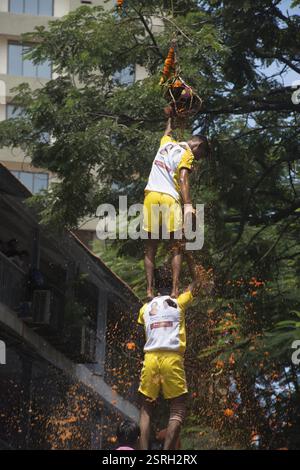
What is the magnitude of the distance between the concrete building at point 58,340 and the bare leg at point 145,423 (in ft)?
25.6

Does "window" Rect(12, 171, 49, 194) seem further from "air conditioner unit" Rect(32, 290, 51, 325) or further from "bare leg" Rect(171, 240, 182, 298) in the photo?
"bare leg" Rect(171, 240, 182, 298)

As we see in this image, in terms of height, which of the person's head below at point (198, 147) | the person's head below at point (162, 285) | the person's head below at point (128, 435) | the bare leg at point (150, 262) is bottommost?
the person's head below at point (128, 435)

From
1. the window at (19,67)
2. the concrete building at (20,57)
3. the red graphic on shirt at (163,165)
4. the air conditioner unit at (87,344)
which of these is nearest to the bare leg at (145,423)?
the red graphic on shirt at (163,165)

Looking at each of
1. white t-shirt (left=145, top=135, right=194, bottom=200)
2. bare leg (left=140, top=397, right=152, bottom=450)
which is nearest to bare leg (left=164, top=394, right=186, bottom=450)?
bare leg (left=140, top=397, right=152, bottom=450)

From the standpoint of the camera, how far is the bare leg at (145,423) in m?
10.6

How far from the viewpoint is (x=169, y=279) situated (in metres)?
12.5

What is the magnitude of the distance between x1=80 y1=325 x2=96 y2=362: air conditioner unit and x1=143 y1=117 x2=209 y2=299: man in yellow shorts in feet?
38.4

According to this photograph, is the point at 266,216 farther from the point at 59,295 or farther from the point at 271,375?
the point at 59,295

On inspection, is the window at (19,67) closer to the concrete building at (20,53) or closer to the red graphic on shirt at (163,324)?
the concrete building at (20,53)

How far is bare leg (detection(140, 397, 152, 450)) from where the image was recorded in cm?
1062

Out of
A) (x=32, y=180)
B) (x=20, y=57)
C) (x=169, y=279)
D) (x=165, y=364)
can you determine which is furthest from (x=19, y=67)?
(x=165, y=364)

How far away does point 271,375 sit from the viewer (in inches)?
615

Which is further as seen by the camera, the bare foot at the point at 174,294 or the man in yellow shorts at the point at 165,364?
the bare foot at the point at 174,294
